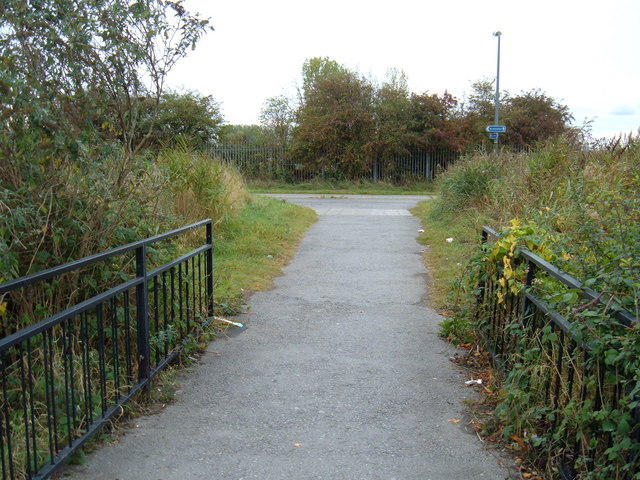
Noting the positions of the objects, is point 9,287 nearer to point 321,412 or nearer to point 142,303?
point 142,303

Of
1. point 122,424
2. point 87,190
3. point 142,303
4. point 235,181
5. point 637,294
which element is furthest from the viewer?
point 235,181

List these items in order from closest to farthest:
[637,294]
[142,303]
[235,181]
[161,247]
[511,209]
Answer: [637,294] → [142,303] → [161,247] → [511,209] → [235,181]

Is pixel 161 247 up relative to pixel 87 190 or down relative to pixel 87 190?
down

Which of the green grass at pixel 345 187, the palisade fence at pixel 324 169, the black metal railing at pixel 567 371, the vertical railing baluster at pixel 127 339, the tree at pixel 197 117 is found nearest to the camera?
the black metal railing at pixel 567 371

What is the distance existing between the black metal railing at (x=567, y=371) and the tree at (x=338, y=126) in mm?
27196

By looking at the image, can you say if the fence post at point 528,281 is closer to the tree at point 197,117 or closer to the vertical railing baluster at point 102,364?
the vertical railing baluster at point 102,364

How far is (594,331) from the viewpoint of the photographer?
274cm

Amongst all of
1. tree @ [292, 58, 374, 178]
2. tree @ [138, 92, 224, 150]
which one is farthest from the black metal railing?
tree @ [292, 58, 374, 178]

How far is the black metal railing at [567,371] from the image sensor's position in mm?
2682

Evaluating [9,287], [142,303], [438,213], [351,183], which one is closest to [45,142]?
[142,303]

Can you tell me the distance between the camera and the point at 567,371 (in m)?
3.26

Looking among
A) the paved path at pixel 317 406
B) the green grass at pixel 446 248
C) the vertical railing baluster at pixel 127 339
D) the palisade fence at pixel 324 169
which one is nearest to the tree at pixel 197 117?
the palisade fence at pixel 324 169

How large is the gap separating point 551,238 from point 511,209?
481 centimetres

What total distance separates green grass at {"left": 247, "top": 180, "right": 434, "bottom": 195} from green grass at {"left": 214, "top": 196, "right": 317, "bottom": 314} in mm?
13687
